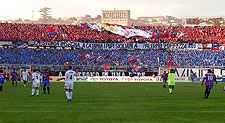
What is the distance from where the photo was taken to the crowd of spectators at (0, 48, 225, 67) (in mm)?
74750

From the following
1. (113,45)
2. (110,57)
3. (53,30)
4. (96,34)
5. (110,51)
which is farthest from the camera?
(96,34)

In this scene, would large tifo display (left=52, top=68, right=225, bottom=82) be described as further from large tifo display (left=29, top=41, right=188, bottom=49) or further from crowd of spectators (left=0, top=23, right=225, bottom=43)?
crowd of spectators (left=0, top=23, right=225, bottom=43)

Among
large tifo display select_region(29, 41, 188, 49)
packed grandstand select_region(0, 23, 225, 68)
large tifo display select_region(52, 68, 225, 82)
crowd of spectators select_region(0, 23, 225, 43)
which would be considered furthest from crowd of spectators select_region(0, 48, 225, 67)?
large tifo display select_region(52, 68, 225, 82)

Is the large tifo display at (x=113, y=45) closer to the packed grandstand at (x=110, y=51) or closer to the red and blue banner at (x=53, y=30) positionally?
the packed grandstand at (x=110, y=51)

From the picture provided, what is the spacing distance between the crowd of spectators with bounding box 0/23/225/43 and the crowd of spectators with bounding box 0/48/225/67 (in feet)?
19.3

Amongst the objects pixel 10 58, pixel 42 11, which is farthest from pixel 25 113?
pixel 42 11

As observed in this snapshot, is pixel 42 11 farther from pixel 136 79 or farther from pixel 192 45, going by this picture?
pixel 136 79

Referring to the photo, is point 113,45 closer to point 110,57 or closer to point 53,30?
point 110,57

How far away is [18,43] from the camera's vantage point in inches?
3206

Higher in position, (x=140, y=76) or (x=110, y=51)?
(x=110, y=51)

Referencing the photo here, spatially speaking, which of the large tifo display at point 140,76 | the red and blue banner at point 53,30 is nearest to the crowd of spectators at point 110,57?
the red and blue banner at point 53,30

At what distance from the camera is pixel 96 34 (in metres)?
89.5

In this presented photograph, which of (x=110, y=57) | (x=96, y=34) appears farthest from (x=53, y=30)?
(x=110, y=57)

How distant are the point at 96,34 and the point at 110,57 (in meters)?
12.3
